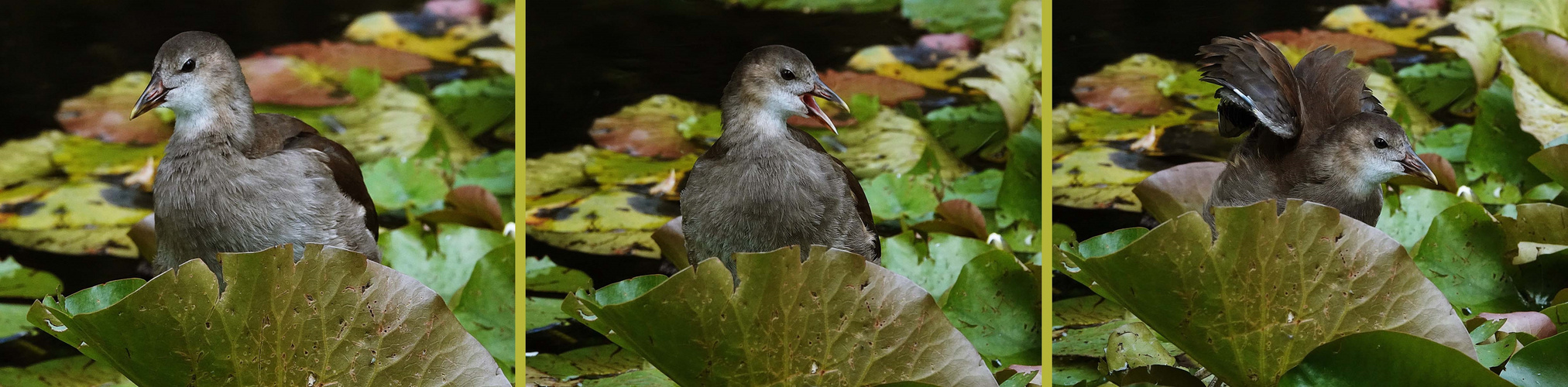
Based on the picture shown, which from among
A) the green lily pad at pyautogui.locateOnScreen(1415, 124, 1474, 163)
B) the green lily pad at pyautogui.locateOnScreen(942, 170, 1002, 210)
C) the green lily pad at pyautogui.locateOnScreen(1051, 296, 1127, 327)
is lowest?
the green lily pad at pyautogui.locateOnScreen(1051, 296, 1127, 327)

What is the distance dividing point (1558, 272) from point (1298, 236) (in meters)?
0.73

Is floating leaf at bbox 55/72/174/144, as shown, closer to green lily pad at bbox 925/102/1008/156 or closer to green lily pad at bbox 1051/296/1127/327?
green lily pad at bbox 925/102/1008/156

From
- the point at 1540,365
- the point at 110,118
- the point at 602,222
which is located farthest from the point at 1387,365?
the point at 110,118

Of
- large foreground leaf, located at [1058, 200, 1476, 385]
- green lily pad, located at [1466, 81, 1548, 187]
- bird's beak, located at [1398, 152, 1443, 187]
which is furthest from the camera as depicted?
green lily pad, located at [1466, 81, 1548, 187]

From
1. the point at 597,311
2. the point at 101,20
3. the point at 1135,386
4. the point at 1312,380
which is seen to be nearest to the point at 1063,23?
the point at 1135,386

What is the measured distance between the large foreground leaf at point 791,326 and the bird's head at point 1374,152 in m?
0.51

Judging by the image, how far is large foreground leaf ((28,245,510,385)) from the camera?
1.18 meters

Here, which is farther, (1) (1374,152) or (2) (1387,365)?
(1) (1374,152)

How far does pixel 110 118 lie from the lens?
5.02 feet

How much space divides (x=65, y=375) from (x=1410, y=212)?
6.24 ft

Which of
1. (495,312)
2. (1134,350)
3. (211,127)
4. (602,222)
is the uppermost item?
(211,127)

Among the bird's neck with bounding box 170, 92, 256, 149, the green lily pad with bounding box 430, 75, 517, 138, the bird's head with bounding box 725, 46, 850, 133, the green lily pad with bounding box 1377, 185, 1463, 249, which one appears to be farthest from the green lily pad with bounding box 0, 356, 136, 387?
the green lily pad with bounding box 1377, 185, 1463, 249

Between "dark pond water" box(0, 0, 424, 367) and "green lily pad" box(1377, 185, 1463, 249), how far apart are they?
65.0 inches

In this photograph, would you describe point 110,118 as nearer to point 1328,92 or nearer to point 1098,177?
point 1098,177
